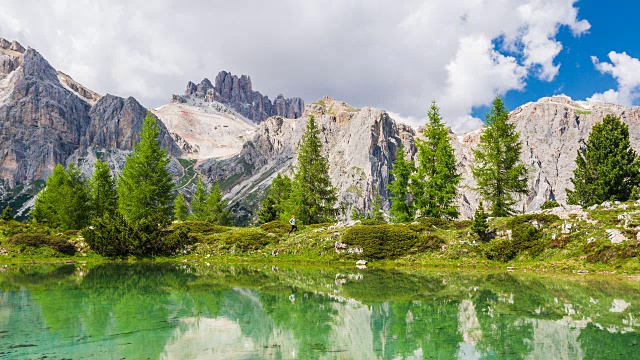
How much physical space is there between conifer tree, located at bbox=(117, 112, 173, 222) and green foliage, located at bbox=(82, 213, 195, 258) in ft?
19.8

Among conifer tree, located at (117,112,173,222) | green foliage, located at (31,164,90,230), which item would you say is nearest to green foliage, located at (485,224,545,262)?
conifer tree, located at (117,112,173,222)

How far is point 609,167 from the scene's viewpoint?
4266cm

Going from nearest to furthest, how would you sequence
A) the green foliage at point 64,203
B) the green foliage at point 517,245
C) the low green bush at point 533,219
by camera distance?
1. the green foliage at point 517,245
2. the low green bush at point 533,219
3. the green foliage at point 64,203

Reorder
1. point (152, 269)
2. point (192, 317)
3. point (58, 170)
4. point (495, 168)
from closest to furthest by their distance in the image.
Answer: point (192, 317) → point (152, 269) → point (495, 168) → point (58, 170)

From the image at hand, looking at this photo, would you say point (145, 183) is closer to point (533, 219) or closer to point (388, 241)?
point (388, 241)

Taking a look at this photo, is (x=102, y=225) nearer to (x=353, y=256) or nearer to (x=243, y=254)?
(x=243, y=254)

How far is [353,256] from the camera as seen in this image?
1328 inches

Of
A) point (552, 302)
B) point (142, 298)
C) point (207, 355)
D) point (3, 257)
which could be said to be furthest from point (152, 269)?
point (552, 302)

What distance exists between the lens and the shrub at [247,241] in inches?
1481

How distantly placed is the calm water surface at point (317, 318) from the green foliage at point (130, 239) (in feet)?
37.6

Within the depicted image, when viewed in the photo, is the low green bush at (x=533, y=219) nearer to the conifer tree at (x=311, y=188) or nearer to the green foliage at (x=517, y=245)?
the green foliage at (x=517, y=245)

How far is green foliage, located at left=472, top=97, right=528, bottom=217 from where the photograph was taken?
135ft

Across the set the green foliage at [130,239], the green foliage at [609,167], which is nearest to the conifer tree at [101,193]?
the green foliage at [130,239]

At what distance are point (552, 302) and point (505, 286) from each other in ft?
14.5
